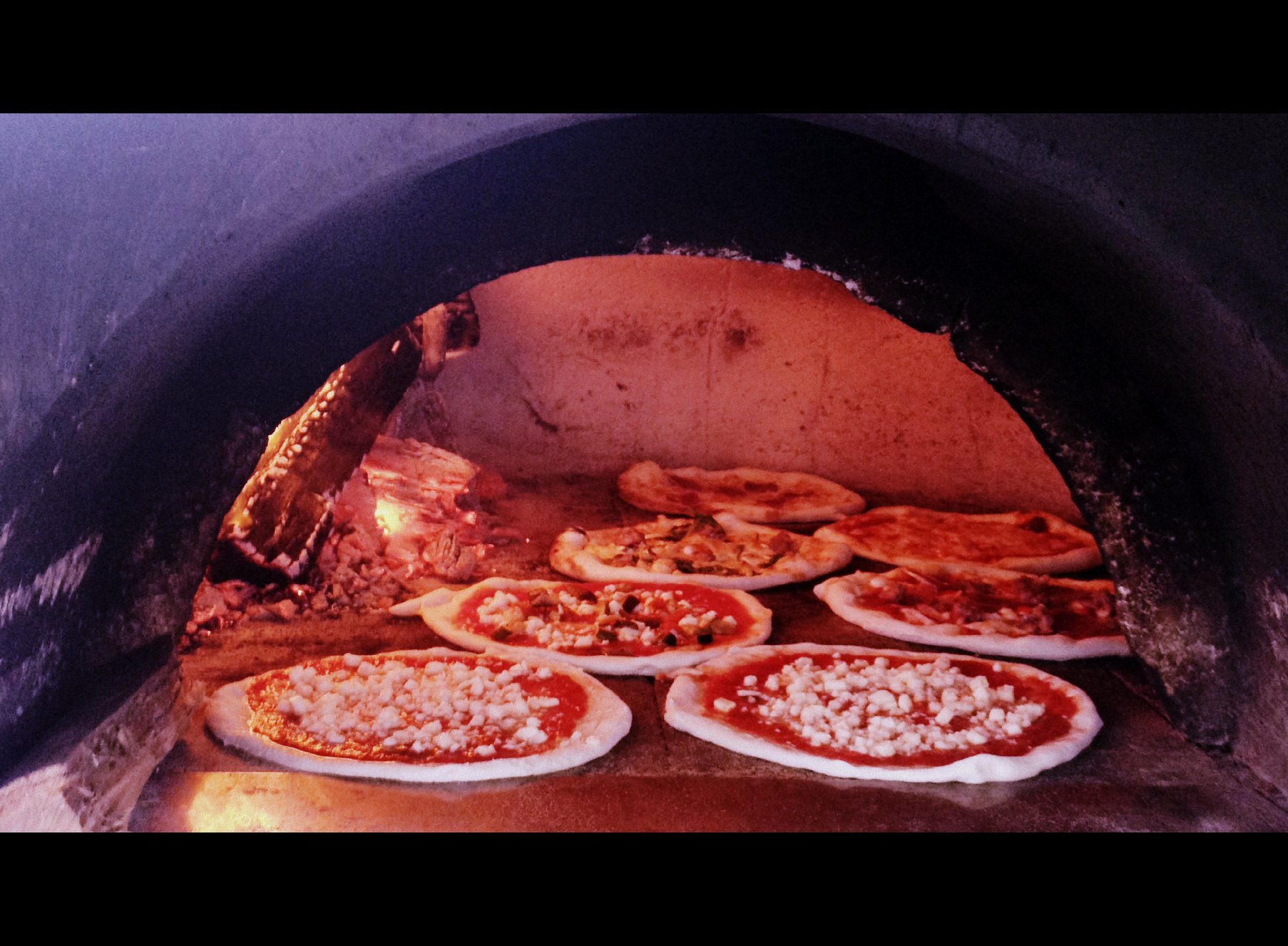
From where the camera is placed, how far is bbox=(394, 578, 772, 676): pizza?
3551 millimetres

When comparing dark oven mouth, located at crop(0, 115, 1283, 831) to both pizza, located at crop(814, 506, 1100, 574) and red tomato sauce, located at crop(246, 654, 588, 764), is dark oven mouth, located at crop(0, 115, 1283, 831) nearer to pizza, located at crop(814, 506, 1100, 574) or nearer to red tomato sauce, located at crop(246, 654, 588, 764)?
red tomato sauce, located at crop(246, 654, 588, 764)

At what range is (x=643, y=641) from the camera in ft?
12.0

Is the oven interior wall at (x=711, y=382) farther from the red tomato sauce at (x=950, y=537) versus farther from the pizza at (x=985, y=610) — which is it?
the pizza at (x=985, y=610)

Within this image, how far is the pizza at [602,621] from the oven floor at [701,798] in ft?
1.30

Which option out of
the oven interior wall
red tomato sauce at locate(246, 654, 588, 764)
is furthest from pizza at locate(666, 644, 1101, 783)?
the oven interior wall

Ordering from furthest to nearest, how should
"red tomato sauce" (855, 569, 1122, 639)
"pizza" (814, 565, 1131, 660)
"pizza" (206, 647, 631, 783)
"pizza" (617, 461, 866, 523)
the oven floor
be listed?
1. "pizza" (617, 461, 866, 523)
2. "red tomato sauce" (855, 569, 1122, 639)
3. "pizza" (814, 565, 1131, 660)
4. "pizza" (206, 647, 631, 783)
5. the oven floor

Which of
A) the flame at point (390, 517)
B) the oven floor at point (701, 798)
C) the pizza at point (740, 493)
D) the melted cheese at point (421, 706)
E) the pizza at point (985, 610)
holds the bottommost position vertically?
the oven floor at point (701, 798)

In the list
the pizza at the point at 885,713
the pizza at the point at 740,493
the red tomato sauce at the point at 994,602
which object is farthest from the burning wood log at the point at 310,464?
the red tomato sauce at the point at 994,602

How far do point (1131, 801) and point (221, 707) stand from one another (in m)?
2.57

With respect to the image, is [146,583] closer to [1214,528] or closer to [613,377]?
[1214,528]

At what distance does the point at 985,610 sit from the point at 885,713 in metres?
1.15

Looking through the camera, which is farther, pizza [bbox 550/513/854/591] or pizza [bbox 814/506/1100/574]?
pizza [bbox 814/506/1100/574]

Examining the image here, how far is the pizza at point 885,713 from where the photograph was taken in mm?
2873

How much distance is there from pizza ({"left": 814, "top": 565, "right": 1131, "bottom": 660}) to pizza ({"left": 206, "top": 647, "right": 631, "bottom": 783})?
1.27 metres
